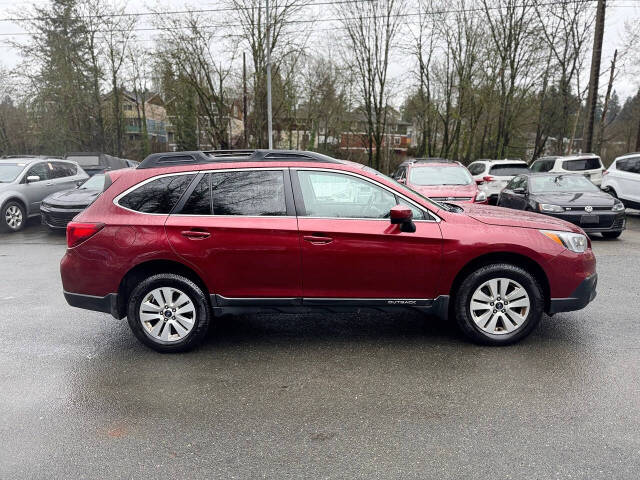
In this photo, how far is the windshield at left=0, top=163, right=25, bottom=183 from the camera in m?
11.6

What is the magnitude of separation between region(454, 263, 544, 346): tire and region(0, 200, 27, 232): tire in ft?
37.2

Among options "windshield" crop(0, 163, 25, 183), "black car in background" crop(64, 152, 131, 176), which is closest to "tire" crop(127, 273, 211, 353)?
"windshield" crop(0, 163, 25, 183)

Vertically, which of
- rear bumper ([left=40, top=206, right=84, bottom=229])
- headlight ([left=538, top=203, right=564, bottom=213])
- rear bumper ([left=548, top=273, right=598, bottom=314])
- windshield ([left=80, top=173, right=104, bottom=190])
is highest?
windshield ([left=80, top=173, right=104, bottom=190])

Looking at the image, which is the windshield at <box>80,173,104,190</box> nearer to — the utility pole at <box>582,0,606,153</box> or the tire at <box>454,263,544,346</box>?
the tire at <box>454,263,544,346</box>

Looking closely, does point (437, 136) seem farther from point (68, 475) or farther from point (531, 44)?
point (68, 475)

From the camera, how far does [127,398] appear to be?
341 cm

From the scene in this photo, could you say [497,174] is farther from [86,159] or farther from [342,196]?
[86,159]

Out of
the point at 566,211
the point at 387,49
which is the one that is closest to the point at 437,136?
the point at 387,49

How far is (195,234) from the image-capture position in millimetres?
4035

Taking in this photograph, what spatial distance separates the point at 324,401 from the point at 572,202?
805 cm

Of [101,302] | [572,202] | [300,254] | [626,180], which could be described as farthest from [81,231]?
[626,180]

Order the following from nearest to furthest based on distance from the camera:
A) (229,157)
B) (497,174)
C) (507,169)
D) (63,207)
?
(229,157) < (63,207) < (497,174) < (507,169)

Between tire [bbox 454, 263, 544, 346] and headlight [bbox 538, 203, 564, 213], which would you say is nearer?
tire [bbox 454, 263, 544, 346]

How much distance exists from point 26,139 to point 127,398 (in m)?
35.0
